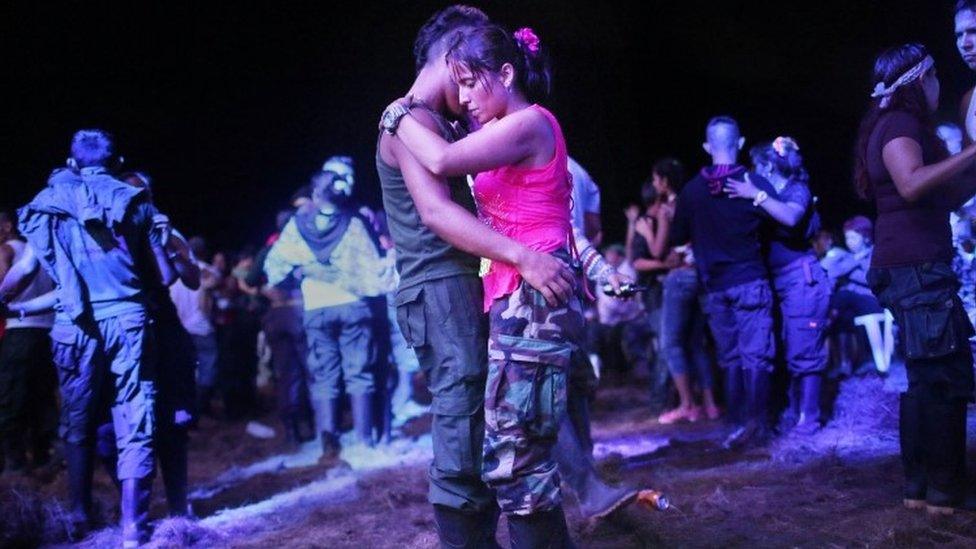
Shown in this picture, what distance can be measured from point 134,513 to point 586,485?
89.0 inches

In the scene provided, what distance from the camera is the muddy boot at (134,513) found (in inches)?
156

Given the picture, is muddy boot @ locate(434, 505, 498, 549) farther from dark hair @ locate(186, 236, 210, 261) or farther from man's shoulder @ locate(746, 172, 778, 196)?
dark hair @ locate(186, 236, 210, 261)

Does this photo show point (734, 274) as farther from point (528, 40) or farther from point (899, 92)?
point (528, 40)

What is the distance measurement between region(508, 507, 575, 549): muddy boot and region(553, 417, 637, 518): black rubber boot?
0.82 meters

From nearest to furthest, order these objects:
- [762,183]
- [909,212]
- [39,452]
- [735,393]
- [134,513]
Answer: [909,212] < [134,513] < [762,183] < [735,393] < [39,452]

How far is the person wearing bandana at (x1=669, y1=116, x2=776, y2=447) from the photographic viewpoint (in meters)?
5.50

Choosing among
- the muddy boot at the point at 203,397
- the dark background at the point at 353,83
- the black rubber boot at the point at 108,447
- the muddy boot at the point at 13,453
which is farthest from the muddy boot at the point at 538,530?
the dark background at the point at 353,83

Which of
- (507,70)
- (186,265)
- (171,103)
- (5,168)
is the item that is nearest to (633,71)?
(171,103)

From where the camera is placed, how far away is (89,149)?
4230 mm

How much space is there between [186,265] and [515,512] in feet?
9.60

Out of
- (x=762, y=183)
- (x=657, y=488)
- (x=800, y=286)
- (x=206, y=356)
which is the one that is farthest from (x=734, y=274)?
(x=206, y=356)

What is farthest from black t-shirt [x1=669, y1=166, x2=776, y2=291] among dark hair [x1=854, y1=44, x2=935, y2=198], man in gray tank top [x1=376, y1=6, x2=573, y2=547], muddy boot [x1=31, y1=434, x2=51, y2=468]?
muddy boot [x1=31, y1=434, x2=51, y2=468]

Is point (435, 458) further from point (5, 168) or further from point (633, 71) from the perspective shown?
point (633, 71)

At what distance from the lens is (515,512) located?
242cm
